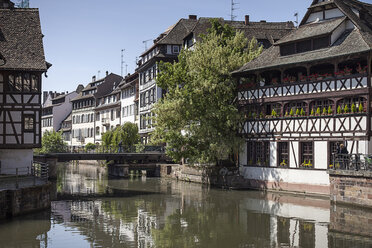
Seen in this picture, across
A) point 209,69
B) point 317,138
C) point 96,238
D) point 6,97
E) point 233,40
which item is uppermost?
point 233,40

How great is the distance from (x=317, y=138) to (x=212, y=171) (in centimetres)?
1084

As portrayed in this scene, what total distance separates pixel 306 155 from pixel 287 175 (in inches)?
81.1

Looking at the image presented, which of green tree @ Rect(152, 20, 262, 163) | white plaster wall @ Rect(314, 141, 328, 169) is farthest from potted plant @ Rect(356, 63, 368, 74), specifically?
green tree @ Rect(152, 20, 262, 163)

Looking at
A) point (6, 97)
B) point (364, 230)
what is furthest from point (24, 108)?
point (364, 230)

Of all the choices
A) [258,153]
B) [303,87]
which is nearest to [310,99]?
[303,87]

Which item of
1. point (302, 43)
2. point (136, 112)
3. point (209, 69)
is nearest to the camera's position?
point (302, 43)

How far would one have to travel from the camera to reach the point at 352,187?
27.4m

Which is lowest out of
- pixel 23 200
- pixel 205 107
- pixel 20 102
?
pixel 23 200

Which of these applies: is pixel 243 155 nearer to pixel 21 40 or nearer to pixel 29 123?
pixel 29 123

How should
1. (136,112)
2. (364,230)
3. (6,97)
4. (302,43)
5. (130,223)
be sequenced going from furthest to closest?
(136,112) → (302,43) → (6,97) → (130,223) → (364,230)

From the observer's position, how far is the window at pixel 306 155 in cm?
3344

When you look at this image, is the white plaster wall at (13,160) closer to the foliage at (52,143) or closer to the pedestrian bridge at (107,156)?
the pedestrian bridge at (107,156)

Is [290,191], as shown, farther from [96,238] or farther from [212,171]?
[96,238]

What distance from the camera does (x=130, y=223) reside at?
76.6ft
